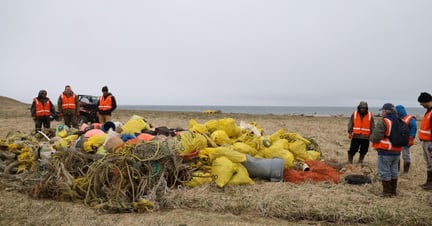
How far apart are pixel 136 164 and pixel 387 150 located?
3361 millimetres

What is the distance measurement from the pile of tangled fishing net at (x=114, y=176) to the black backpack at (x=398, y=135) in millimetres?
2825

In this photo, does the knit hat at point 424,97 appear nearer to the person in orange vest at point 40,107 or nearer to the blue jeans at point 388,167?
the blue jeans at point 388,167

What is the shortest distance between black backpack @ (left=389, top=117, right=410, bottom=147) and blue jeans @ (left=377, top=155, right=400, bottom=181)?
227 millimetres

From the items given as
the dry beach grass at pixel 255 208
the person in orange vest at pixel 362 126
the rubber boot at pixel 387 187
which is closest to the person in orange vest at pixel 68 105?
the dry beach grass at pixel 255 208

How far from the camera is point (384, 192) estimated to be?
478 cm

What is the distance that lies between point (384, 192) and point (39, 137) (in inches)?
254

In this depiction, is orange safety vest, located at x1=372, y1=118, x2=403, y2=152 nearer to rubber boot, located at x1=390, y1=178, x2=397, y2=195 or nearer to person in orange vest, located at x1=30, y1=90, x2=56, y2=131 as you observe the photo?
rubber boot, located at x1=390, y1=178, x2=397, y2=195

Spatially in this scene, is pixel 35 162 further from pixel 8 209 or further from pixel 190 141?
pixel 190 141

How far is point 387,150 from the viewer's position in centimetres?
475

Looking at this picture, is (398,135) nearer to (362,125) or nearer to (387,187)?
(387,187)

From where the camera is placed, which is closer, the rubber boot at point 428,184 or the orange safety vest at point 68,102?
the rubber boot at point 428,184

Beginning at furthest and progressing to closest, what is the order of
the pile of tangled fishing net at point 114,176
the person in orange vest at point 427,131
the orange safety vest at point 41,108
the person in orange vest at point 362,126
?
the orange safety vest at point 41,108 < the person in orange vest at point 362,126 < the person in orange vest at point 427,131 < the pile of tangled fishing net at point 114,176

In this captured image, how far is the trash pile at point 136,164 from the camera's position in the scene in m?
4.60

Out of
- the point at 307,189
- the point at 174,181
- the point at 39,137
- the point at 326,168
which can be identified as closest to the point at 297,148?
the point at 326,168
